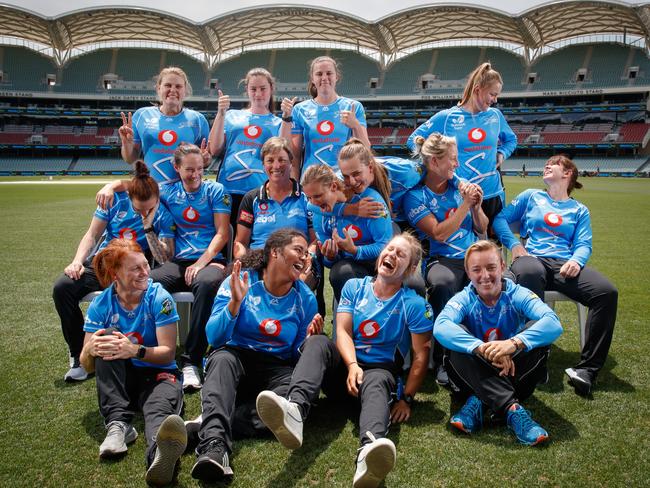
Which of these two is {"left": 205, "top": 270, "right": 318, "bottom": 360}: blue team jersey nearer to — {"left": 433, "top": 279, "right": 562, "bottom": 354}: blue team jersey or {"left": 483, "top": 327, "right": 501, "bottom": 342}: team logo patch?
{"left": 433, "top": 279, "right": 562, "bottom": 354}: blue team jersey

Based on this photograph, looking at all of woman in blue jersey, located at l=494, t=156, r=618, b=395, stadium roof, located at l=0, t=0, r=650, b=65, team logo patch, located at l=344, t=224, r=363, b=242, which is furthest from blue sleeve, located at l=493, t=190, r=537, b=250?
stadium roof, located at l=0, t=0, r=650, b=65

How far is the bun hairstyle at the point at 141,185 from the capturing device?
12.6 feet

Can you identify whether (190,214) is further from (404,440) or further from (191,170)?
(404,440)

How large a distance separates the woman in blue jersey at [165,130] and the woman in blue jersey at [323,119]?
37.2 inches

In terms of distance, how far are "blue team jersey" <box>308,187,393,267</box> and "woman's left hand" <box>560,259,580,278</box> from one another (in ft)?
4.33

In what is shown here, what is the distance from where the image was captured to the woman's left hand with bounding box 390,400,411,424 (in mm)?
2867

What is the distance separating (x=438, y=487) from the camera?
2246 mm

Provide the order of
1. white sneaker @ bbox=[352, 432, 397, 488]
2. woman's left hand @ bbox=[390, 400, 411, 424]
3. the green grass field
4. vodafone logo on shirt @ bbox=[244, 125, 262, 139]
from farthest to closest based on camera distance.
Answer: vodafone logo on shirt @ bbox=[244, 125, 262, 139] < woman's left hand @ bbox=[390, 400, 411, 424] < the green grass field < white sneaker @ bbox=[352, 432, 397, 488]

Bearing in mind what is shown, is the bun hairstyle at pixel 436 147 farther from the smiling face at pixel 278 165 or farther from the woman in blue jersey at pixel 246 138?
the woman in blue jersey at pixel 246 138

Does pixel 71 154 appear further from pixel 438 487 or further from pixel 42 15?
pixel 438 487

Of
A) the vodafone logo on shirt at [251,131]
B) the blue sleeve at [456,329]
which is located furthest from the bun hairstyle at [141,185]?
the blue sleeve at [456,329]

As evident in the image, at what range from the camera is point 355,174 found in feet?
11.6

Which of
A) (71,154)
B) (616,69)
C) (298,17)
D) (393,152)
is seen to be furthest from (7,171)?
(616,69)

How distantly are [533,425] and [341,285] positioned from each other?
152cm
